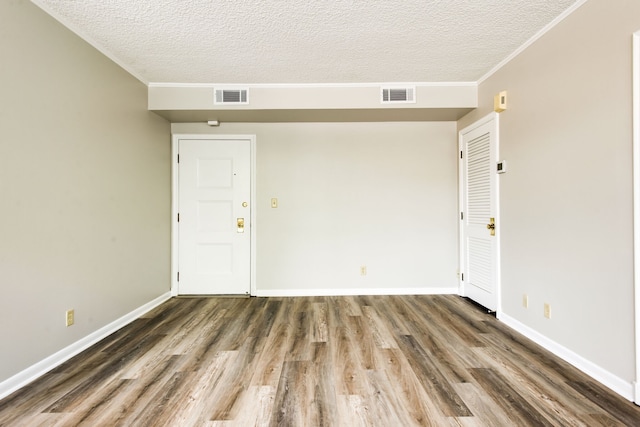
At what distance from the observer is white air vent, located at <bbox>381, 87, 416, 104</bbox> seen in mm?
2982

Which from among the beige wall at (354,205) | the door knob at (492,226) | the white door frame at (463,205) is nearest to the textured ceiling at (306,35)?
the white door frame at (463,205)

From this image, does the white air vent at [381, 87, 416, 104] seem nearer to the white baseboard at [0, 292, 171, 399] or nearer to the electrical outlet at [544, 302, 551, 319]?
the electrical outlet at [544, 302, 551, 319]

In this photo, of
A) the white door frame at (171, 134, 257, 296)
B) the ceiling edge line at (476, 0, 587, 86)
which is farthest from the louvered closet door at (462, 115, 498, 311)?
the white door frame at (171, 134, 257, 296)

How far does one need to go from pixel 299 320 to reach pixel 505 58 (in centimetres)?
318

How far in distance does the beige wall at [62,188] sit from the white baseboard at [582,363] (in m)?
3.63

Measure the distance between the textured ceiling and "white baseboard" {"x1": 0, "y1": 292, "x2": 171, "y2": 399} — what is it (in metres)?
2.41

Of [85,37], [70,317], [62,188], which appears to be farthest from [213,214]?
[85,37]

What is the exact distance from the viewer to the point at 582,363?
71.9 inches

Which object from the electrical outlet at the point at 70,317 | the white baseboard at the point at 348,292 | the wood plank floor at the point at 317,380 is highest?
the electrical outlet at the point at 70,317

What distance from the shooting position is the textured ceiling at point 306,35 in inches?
73.4

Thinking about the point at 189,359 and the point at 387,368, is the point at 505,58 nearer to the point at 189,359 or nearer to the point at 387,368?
the point at 387,368

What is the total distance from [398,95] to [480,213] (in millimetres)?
1587

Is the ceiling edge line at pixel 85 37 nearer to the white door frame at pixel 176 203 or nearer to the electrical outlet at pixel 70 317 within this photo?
the white door frame at pixel 176 203

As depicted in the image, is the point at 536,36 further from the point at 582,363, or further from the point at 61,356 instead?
the point at 61,356
